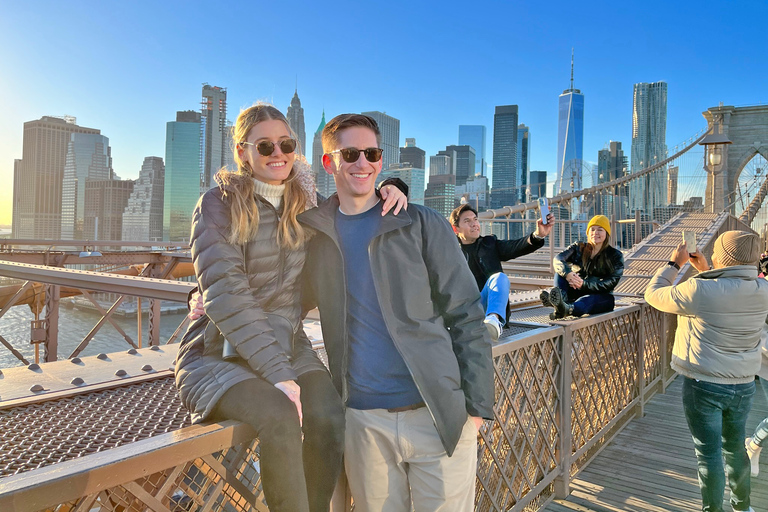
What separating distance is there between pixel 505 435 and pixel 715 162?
17143 mm

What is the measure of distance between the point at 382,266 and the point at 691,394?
2.26 m

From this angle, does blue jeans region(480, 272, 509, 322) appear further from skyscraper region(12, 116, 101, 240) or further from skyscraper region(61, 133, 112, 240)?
skyscraper region(12, 116, 101, 240)

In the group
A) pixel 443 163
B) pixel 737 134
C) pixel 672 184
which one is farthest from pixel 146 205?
pixel 737 134

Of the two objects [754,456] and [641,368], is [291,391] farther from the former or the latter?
[641,368]

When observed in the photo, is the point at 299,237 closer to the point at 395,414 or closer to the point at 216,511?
the point at 395,414

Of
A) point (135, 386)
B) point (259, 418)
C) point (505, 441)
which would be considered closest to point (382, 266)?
point (259, 418)

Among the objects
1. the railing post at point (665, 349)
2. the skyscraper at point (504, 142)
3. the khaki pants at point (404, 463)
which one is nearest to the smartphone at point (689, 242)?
the khaki pants at point (404, 463)

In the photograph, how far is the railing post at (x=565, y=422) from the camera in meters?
3.16

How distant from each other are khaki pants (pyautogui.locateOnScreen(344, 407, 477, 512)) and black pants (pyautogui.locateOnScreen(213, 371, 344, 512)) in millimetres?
150

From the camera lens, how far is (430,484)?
1569 mm

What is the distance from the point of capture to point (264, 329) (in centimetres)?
140

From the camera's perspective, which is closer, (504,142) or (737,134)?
(737,134)

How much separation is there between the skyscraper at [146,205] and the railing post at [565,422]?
4129 inches

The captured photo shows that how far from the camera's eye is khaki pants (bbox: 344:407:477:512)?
5.11ft
